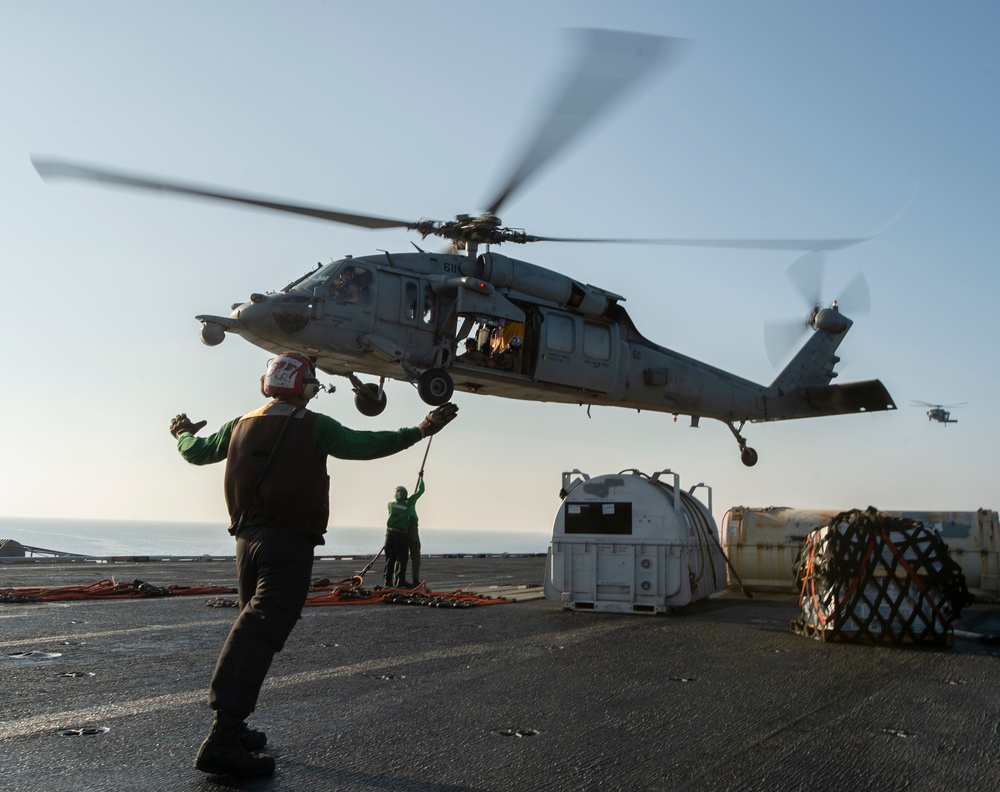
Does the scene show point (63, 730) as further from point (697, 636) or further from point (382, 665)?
point (697, 636)

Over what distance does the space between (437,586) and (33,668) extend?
10.1 meters

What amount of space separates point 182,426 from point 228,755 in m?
2.21

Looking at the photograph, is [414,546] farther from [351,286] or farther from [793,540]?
[793,540]

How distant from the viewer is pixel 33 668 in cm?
640

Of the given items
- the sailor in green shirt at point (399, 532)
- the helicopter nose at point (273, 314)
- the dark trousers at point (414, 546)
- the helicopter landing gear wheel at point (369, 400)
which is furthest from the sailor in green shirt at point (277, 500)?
the helicopter landing gear wheel at point (369, 400)

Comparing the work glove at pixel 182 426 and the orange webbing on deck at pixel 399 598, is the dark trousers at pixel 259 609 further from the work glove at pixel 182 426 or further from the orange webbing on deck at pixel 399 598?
the orange webbing on deck at pixel 399 598

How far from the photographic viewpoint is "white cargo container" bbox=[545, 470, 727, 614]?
1143cm

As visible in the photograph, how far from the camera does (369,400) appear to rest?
18.5 m

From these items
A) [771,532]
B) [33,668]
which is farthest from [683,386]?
[33,668]

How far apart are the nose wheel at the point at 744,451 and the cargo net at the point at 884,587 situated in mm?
14170

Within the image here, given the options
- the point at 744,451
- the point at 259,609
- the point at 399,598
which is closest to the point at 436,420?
the point at 259,609

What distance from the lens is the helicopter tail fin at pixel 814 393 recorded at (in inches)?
931

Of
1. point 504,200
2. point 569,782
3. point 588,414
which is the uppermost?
point 504,200

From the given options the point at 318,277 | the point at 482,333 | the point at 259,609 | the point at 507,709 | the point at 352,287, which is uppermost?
the point at 318,277
